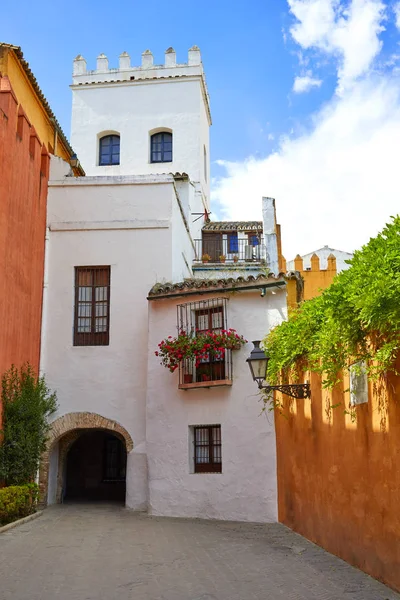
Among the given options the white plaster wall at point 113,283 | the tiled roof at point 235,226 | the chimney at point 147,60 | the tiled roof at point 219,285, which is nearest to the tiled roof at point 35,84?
the white plaster wall at point 113,283

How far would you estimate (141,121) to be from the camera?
27406 mm

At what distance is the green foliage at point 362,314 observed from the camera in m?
5.98

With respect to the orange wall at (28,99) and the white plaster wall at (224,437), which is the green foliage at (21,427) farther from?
the orange wall at (28,99)

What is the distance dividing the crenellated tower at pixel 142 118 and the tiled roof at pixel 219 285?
43.0 feet

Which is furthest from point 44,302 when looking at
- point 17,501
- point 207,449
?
point 207,449

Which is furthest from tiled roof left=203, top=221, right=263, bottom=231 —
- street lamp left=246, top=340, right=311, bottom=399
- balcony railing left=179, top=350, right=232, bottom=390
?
street lamp left=246, top=340, right=311, bottom=399

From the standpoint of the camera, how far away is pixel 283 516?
39.0 feet

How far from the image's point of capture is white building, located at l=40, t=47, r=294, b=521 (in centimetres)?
1309

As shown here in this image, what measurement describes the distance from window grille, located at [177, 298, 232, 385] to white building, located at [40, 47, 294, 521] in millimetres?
27

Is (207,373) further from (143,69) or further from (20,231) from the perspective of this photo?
(143,69)

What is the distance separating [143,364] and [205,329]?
1.79m

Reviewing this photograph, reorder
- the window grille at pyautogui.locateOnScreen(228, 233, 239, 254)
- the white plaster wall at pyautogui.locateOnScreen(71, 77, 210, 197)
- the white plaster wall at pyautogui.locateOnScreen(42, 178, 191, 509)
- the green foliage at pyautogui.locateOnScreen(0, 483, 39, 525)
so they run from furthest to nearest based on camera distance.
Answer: the white plaster wall at pyautogui.locateOnScreen(71, 77, 210, 197) → the window grille at pyautogui.locateOnScreen(228, 233, 239, 254) → the white plaster wall at pyautogui.locateOnScreen(42, 178, 191, 509) → the green foliage at pyautogui.locateOnScreen(0, 483, 39, 525)

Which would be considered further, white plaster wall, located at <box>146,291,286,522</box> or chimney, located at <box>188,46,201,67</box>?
chimney, located at <box>188,46,201,67</box>

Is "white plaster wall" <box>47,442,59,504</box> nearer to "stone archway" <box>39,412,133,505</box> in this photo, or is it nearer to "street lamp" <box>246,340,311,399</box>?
"stone archway" <box>39,412,133,505</box>
